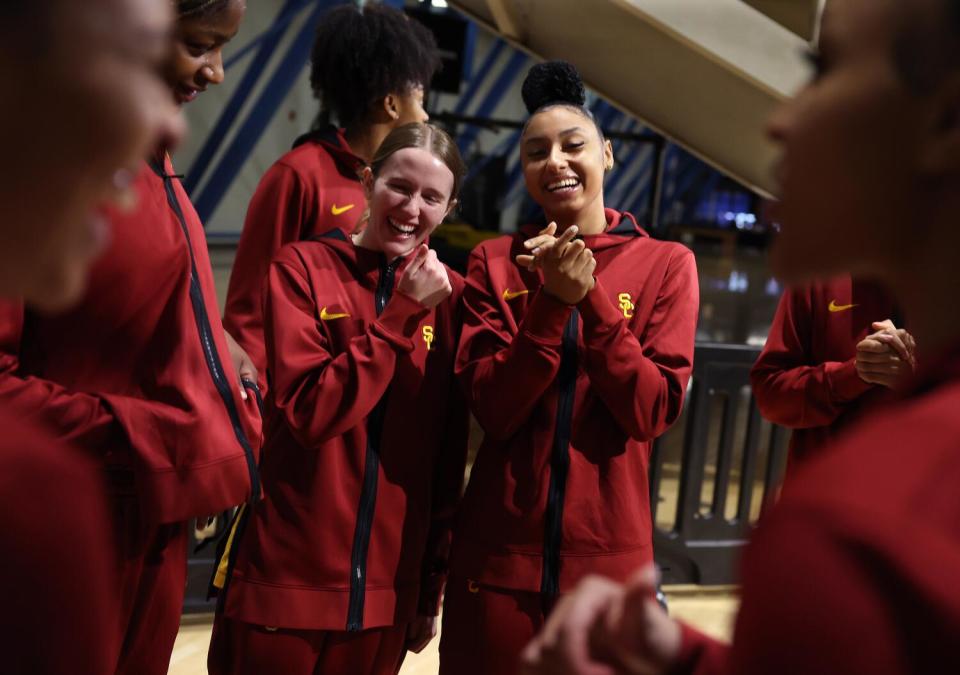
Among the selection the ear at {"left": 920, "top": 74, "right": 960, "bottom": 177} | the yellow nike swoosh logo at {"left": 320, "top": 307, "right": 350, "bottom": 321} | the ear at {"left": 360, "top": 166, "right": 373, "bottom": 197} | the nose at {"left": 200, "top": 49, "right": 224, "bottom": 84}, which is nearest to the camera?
the ear at {"left": 920, "top": 74, "right": 960, "bottom": 177}

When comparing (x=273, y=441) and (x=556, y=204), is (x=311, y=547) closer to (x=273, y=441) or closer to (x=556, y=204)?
(x=273, y=441)

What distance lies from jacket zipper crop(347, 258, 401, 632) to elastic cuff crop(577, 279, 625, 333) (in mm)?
428

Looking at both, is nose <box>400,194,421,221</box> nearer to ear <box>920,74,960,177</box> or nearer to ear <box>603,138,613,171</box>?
ear <box>603,138,613,171</box>

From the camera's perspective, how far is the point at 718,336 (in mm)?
10047

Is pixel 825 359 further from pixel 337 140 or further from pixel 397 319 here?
pixel 337 140

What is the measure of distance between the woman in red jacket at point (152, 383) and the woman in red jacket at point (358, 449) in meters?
0.18

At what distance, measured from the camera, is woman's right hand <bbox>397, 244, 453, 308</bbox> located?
1.99 metres

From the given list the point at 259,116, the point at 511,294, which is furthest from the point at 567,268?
the point at 259,116

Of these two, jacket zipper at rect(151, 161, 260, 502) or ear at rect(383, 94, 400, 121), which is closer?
jacket zipper at rect(151, 161, 260, 502)

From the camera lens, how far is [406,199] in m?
2.10

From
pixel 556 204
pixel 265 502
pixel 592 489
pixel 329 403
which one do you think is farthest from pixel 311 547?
pixel 556 204

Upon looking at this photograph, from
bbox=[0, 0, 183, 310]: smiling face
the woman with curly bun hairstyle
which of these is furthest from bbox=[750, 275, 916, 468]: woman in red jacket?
bbox=[0, 0, 183, 310]: smiling face

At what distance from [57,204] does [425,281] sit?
1303 mm

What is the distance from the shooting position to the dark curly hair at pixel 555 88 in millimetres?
2215
